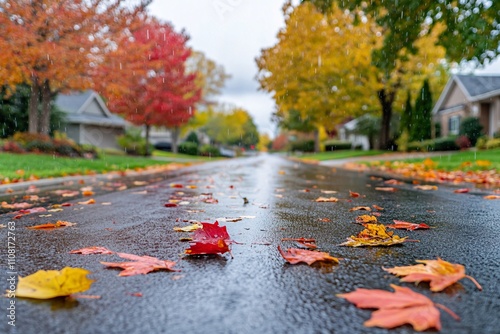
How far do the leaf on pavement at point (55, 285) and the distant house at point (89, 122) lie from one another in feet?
96.4

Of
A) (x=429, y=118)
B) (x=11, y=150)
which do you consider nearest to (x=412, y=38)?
(x=11, y=150)

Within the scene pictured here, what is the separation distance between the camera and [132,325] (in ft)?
5.05

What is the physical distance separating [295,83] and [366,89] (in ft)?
13.0

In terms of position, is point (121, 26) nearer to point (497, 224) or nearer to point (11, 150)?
point (11, 150)

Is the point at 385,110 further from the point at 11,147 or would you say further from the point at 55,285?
the point at 55,285

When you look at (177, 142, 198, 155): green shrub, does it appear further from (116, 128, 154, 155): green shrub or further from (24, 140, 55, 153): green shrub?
(24, 140, 55, 153): green shrub

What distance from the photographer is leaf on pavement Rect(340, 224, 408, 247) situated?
9.18 feet

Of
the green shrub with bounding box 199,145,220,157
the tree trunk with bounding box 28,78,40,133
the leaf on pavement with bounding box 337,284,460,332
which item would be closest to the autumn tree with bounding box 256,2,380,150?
the tree trunk with bounding box 28,78,40,133

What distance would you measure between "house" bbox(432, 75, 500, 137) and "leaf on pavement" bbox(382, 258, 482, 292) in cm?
2395

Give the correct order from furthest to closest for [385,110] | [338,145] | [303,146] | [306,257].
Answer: [303,146] → [338,145] → [385,110] → [306,257]

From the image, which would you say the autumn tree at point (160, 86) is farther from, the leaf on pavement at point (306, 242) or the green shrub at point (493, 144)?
the leaf on pavement at point (306, 242)

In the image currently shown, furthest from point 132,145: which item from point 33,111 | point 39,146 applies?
point 39,146

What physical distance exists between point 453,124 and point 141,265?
32.9 meters

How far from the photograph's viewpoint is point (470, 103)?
27.2m
